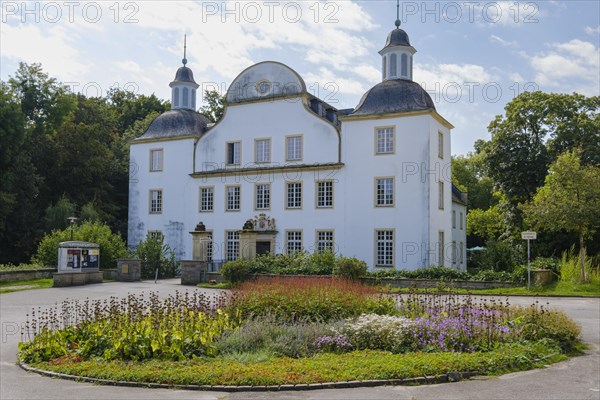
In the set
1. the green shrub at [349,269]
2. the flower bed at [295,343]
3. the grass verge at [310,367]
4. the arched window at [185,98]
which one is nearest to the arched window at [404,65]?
the green shrub at [349,269]

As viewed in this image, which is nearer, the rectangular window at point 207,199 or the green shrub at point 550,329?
the green shrub at point 550,329

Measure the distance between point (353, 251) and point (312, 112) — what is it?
330 inches

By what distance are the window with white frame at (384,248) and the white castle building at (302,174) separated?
6 centimetres

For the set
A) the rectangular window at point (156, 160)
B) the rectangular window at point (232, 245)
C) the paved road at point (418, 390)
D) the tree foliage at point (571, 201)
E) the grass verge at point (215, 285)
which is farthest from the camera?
the rectangular window at point (156, 160)

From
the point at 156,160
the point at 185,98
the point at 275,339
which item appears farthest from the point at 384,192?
the point at 275,339

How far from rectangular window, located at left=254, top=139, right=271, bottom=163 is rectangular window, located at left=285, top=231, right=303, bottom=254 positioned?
4755mm

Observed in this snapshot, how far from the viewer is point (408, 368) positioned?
9305 mm

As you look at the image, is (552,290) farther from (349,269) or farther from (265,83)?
(265,83)

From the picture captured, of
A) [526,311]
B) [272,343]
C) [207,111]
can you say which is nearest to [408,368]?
[272,343]

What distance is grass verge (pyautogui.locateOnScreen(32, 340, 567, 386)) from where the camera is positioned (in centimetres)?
903

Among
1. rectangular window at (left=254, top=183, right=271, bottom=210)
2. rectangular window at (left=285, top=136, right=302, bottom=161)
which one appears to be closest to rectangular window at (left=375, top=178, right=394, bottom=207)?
rectangular window at (left=285, top=136, right=302, bottom=161)

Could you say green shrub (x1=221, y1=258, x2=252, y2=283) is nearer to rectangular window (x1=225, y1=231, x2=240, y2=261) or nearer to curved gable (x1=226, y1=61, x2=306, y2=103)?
rectangular window (x1=225, y1=231, x2=240, y2=261)

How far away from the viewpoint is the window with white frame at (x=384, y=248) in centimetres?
3209

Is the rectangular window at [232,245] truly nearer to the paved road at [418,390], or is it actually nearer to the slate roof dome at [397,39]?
the slate roof dome at [397,39]
